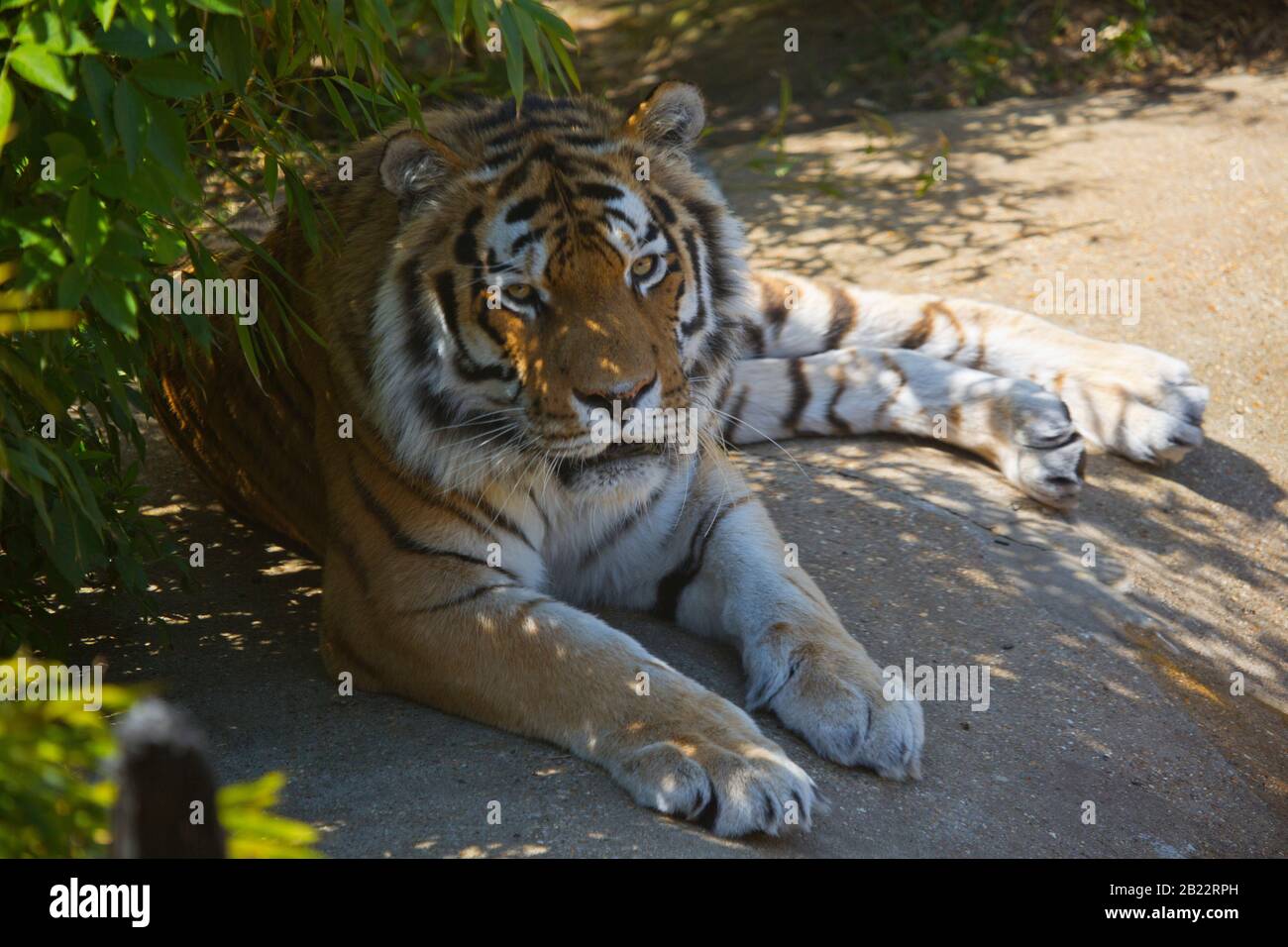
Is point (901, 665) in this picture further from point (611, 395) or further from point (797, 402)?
point (797, 402)

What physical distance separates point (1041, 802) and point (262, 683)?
5.14 feet

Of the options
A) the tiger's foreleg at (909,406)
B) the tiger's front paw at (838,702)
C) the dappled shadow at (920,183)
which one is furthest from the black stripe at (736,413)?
the tiger's front paw at (838,702)

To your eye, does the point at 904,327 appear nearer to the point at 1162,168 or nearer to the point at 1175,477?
the point at 1175,477

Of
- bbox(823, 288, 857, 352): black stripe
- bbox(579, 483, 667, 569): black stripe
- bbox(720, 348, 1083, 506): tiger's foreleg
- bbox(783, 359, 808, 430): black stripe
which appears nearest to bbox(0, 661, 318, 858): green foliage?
bbox(579, 483, 667, 569): black stripe

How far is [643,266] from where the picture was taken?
2635 mm

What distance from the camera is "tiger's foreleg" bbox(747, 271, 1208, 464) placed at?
357cm

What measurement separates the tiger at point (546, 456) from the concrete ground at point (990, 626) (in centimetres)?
10

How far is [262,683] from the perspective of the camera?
9.11 feet

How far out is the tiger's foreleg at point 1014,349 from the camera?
357cm

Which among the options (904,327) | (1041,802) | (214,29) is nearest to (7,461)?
(214,29)

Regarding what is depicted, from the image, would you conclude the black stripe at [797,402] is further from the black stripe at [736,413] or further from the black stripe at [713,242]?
the black stripe at [713,242]

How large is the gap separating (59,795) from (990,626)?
2190 mm

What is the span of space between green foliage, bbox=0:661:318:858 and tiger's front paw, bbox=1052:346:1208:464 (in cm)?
284

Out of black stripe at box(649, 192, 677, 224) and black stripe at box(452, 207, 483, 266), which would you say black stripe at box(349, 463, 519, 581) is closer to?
black stripe at box(452, 207, 483, 266)
